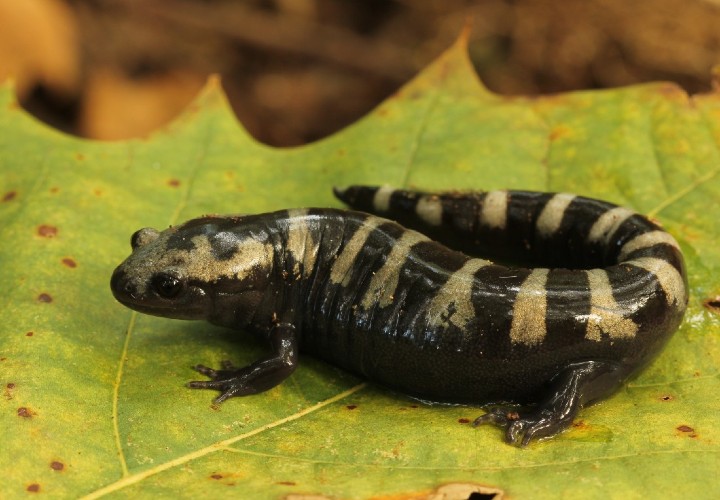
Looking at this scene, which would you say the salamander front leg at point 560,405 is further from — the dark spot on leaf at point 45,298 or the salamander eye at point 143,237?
the dark spot on leaf at point 45,298

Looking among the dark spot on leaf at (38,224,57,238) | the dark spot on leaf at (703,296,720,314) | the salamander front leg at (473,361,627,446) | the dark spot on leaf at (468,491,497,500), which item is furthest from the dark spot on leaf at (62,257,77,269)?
the dark spot on leaf at (703,296,720,314)

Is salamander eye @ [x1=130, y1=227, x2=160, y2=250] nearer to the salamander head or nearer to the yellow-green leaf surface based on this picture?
the salamander head

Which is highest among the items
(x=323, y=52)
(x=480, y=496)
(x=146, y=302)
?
(x=323, y=52)

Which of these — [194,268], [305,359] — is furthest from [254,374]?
[194,268]

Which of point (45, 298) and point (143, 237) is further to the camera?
point (143, 237)

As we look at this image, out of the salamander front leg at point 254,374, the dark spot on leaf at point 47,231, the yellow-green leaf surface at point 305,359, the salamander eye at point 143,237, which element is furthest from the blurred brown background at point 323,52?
the salamander front leg at point 254,374

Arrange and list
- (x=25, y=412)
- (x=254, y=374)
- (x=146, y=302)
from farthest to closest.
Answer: (x=146, y=302) < (x=254, y=374) < (x=25, y=412)

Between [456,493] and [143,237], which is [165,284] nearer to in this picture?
[143,237]
